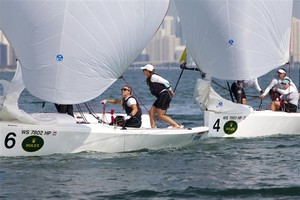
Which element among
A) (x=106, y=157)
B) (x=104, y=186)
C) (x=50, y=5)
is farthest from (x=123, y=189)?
(x=50, y=5)

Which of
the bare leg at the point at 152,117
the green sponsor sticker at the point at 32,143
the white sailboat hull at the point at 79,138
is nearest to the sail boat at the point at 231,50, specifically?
the bare leg at the point at 152,117

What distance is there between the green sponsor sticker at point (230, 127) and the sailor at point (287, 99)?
126 centimetres

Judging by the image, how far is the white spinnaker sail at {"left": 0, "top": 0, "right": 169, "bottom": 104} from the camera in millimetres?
12250

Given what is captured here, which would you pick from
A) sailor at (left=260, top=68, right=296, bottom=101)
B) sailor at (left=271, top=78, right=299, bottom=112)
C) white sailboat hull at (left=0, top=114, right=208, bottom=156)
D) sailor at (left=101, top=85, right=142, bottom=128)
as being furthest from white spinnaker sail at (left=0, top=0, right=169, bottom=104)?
sailor at (left=271, top=78, right=299, bottom=112)

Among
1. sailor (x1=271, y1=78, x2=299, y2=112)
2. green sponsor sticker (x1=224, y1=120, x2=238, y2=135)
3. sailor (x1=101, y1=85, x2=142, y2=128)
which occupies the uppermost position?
sailor (x1=271, y1=78, x2=299, y2=112)

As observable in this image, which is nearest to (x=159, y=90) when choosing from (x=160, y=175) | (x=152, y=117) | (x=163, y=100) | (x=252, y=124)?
(x=163, y=100)

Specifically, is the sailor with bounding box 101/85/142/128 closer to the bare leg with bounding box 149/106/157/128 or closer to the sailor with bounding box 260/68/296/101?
the bare leg with bounding box 149/106/157/128

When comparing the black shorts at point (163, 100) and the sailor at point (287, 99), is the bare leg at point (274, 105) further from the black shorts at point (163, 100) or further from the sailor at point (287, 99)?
the black shorts at point (163, 100)

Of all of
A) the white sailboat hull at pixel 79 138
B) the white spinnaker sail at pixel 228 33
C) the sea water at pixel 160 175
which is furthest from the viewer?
the white spinnaker sail at pixel 228 33

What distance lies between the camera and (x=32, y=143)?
1258cm

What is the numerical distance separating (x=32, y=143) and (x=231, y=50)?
529 cm

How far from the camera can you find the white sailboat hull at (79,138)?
12484 mm

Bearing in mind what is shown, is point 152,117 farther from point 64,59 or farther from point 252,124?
point 252,124

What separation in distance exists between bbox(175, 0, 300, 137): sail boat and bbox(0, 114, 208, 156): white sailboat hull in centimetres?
204
